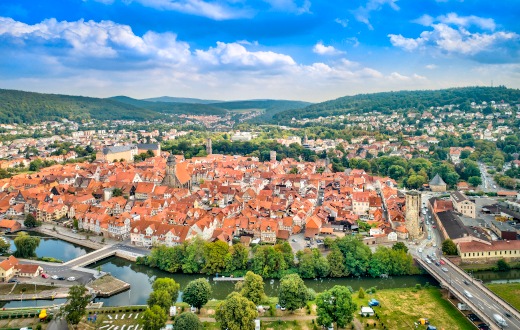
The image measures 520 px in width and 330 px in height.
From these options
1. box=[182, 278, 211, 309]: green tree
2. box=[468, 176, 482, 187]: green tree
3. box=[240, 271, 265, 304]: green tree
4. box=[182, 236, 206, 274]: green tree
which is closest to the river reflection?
box=[182, 236, 206, 274]: green tree

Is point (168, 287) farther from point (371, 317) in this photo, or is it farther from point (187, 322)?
point (371, 317)

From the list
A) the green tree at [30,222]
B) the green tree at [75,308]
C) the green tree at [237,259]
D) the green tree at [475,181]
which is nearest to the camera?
the green tree at [75,308]

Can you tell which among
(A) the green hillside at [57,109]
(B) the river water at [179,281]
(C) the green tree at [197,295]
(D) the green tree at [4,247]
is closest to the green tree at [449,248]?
(B) the river water at [179,281]

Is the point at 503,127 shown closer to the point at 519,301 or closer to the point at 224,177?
the point at 224,177

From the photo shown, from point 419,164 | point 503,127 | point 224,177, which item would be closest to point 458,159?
point 419,164

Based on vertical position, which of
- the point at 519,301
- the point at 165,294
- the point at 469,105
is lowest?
the point at 519,301

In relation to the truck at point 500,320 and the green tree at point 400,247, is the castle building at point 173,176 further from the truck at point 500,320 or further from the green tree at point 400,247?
the truck at point 500,320
